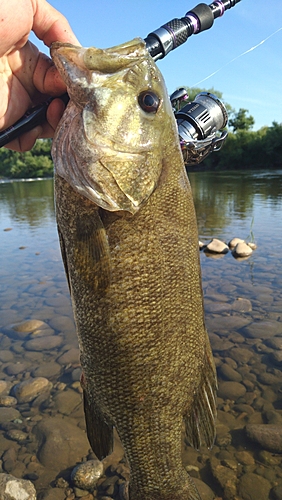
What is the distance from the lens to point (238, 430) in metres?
3.63

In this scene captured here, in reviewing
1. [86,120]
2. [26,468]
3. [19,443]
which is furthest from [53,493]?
[86,120]

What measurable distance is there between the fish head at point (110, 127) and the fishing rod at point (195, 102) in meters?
0.85

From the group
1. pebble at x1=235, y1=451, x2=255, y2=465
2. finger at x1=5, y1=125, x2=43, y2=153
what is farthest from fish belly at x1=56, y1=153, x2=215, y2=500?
pebble at x1=235, y1=451, x2=255, y2=465

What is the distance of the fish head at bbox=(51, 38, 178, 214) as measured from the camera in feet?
6.16

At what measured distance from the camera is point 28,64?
2623mm

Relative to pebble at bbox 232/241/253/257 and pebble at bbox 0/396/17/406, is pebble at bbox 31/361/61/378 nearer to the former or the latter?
pebble at bbox 0/396/17/406

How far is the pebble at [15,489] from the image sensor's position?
9.51 ft

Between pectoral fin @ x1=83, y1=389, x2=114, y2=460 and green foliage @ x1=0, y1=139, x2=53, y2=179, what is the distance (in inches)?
2804

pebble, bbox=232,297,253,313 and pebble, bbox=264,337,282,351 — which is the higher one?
pebble, bbox=232,297,253,313

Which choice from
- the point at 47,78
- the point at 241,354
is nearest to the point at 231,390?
the point at 241,354

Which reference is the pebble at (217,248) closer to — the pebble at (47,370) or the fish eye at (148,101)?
the pebble at (47,370)

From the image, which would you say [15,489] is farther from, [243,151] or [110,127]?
[243,151]

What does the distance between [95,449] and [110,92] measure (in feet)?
6.45

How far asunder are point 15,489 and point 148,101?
293 cm
